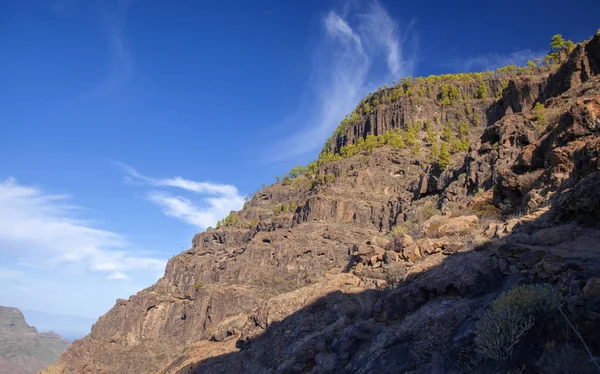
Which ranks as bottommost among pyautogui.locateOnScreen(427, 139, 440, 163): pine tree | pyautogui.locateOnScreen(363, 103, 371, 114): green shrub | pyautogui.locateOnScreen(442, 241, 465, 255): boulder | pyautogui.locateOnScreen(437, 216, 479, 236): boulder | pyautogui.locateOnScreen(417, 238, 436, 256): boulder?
pyautogui.locateOnScreen(442, 241, 465, 255): boulder

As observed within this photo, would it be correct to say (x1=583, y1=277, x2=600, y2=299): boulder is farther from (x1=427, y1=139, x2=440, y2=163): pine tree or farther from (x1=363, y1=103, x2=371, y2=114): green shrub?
(x1=363, y1=103, x2=371, y2=114): green shrub

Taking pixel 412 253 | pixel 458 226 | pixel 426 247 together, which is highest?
pixel 458 226

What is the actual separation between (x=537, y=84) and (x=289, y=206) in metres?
61.9

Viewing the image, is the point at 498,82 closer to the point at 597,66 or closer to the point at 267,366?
the point at 597,66

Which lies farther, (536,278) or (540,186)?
(540,186)

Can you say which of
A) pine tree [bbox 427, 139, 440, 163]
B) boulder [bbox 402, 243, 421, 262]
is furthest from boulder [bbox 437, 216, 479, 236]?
pine tree [bbox 427, 139, 440, 163]

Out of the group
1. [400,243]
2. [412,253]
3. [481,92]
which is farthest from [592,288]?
[481,92]

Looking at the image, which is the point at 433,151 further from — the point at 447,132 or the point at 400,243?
the point at 400,243

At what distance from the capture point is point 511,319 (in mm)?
7418

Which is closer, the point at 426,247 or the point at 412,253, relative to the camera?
the point at 426,247

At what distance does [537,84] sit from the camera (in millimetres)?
41219

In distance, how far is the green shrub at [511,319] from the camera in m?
7.26

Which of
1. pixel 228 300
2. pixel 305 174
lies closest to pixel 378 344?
pixel 228 300

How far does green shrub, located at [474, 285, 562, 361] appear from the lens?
7258mm
